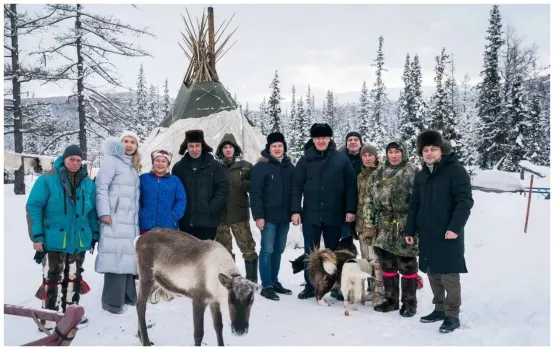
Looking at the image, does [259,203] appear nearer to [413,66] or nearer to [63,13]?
[63,13]

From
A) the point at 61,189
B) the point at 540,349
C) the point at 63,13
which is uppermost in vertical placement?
the point at 63,13

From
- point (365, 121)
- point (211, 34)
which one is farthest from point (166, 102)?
point (211, 34)

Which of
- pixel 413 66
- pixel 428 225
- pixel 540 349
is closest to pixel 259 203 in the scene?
pixel 428 225

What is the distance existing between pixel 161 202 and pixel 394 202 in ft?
8.84

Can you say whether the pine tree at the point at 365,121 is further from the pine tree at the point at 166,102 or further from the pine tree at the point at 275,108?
the pine tree at the point at 166,102

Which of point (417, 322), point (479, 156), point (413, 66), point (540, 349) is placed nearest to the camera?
point (540, 349)

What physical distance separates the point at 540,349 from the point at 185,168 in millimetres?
4028

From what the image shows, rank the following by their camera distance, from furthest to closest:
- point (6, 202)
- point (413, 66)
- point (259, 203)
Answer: point (413, 66) → point (6, 202) → point (259, 203)

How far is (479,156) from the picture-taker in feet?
104

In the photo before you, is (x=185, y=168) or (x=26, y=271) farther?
(x=26, y=271)

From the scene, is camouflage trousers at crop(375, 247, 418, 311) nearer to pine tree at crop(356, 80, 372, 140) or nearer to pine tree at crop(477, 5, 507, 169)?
pine tree at crop(477, 5, 507, 169)

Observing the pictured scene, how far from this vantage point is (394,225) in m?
4.57

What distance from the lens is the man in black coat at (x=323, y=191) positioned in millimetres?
5125

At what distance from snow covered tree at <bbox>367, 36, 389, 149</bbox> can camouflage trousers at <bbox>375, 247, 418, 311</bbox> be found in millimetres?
35390
